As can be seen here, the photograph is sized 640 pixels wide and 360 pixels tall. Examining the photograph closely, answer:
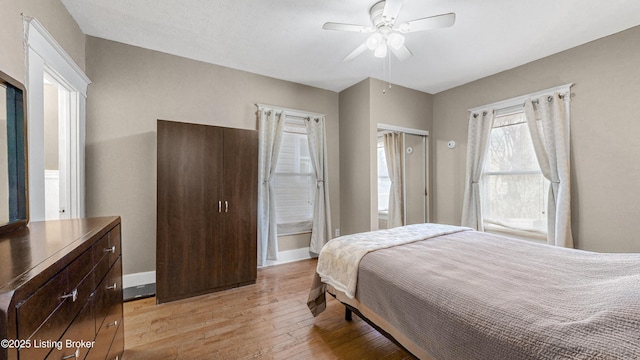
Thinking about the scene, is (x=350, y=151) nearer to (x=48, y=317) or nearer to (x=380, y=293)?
(x=380, y=293)

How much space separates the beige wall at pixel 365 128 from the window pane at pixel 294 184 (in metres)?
0.61

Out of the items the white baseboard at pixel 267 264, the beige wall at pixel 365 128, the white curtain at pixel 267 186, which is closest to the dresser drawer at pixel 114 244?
the white baseboard at pixel 267 264

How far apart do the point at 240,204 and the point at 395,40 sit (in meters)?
2.31

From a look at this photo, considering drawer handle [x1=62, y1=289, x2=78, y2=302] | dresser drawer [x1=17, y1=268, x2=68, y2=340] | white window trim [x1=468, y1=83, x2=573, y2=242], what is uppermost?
white window trim [x1=468, y1=83, x2=573, y2=242]

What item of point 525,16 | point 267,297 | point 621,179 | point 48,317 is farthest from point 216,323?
point 621,179

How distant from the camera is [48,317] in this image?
724 millimetres

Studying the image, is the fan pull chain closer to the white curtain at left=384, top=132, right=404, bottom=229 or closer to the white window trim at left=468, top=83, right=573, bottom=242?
the white curtain at left=384, top=132, right=404, bottom=229

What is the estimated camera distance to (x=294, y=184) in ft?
12.5

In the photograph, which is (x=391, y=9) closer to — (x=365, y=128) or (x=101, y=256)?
(x=365, y=128)

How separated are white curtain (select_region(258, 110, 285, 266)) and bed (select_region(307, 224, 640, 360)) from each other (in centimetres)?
143

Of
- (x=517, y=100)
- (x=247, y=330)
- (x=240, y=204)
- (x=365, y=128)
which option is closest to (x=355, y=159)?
(x=365, y=128)

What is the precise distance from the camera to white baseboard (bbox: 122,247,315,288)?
2736mm

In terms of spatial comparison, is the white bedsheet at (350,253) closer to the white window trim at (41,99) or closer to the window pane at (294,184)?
A: the window pane at (294,184)

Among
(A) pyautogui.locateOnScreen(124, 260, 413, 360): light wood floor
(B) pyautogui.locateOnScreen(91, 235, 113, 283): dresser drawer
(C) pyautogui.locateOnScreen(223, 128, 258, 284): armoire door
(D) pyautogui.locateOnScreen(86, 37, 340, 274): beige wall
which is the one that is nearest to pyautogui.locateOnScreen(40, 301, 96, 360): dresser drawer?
(B) pyautogui.locateOnScreen(91, 235, 113, 283): dresser drawer
